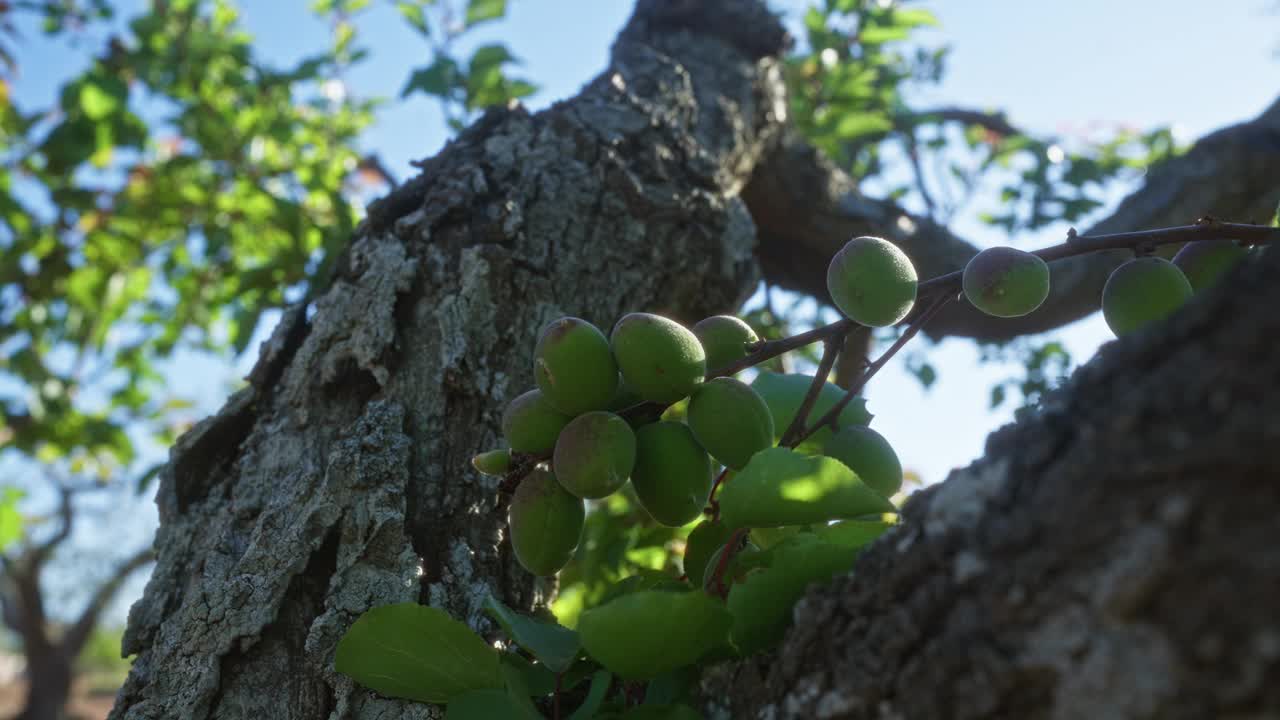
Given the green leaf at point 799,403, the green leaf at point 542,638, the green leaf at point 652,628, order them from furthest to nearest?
the green leaf at point 799,403
the green leaf at point 542,638
the green leaf at point 652,628

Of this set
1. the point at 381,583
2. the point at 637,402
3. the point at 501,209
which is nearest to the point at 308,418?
the point at 381,583

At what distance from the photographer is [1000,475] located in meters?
0.49

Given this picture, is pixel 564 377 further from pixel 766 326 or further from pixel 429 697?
pixel 766 326

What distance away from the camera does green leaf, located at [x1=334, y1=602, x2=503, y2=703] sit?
696 millimetres

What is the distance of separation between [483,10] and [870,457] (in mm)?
2247

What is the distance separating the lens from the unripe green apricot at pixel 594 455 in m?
0.71

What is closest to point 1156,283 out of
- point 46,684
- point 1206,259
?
point 1206,259

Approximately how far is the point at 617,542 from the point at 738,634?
54.1 inches

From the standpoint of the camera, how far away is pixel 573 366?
75 centimetres

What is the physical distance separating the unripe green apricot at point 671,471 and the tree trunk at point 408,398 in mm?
297

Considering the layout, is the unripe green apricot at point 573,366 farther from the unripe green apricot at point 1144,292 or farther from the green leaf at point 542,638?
the unripe green apricot at point 1144,292

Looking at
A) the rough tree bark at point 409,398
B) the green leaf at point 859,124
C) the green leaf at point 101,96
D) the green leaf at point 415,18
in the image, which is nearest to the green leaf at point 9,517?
the green leaf at point 101,96

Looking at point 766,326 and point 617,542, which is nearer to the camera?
point 617,542

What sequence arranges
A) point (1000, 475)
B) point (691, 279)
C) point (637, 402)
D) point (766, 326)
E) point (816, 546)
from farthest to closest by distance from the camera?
point (766, 326)
point (691, 279)
point (637, 402)
point (816, 546)
point (1000, 475)
